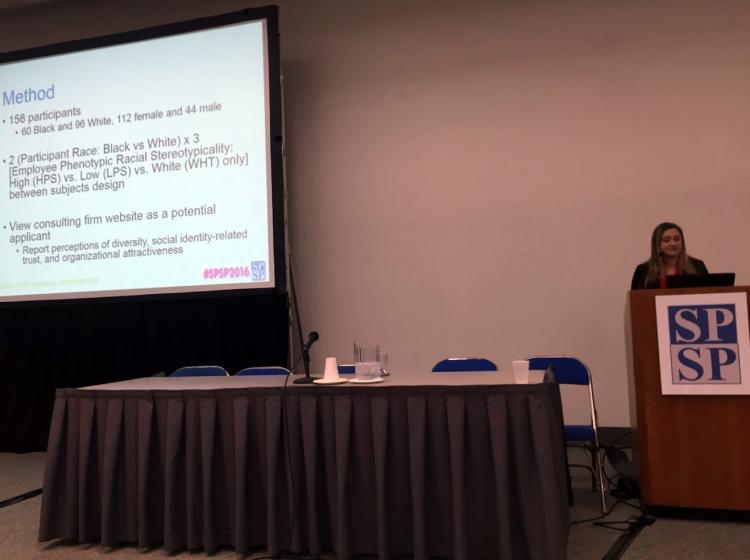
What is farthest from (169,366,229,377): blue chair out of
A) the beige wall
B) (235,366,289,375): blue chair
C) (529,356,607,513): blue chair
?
(529,356,607,513): blue chair

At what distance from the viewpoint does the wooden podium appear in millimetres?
2910

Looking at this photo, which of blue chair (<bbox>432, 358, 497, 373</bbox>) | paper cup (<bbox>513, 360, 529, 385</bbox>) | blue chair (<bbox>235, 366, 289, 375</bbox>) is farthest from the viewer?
blue chair (<bbox>235, 366, 289, 375</bbox>)

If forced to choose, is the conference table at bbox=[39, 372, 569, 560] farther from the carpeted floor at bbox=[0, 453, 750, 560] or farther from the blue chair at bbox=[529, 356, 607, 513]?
the blue chair at bbox=[529, 356, 607, 513]

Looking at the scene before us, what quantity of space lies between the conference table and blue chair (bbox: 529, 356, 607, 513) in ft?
2.21

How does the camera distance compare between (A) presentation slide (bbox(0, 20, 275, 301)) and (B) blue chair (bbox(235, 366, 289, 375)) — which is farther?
(A) presentation slide (bbox(0, 20, 275, 301))

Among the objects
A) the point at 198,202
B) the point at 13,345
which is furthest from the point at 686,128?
the point at 13,345

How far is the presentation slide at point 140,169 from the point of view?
4.64 m

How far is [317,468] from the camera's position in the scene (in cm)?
269

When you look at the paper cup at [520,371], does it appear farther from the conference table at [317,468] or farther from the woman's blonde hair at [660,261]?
the woman's blonde hair at [660,261]

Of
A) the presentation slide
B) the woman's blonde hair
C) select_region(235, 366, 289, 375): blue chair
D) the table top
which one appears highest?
the presentation slide

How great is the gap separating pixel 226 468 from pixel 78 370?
127 inches

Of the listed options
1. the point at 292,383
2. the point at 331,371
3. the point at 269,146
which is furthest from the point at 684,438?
the point at 269,146

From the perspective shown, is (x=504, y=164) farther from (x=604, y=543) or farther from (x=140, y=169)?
(x=604, y=543)

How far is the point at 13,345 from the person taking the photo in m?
5.65
